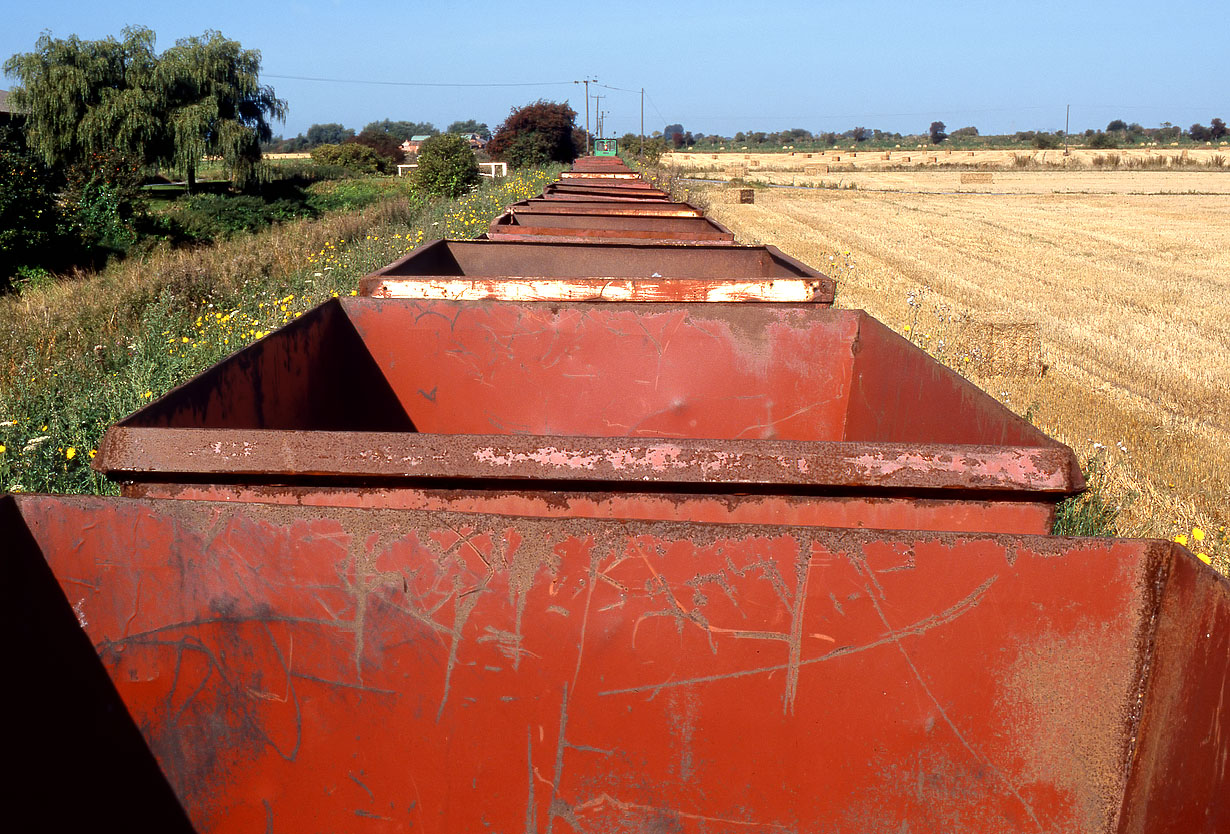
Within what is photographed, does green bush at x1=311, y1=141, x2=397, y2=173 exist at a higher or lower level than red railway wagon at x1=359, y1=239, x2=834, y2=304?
higher

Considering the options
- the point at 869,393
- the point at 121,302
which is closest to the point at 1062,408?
the point at 869,393

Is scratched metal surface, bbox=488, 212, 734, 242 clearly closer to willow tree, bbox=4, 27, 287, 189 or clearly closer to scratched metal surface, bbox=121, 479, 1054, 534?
scratched metal surface, bbox=121, 479, 1054, 534

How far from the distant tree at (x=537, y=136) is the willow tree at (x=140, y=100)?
1390 centimetres

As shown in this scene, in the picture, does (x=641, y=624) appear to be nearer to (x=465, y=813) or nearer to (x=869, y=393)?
(x=465, y=813)

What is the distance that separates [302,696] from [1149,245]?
74.0 ft

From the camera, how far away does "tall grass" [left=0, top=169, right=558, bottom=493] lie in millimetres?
4418

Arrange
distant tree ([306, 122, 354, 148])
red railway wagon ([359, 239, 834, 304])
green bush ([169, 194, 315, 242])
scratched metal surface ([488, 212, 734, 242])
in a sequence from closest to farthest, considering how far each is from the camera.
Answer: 1. red railway wagon ([359, 239, 834, 304])
2. scratched metal surface ([488, 212, 734, 242])
3. green bush ([169, 194, 315, 242])
4. distant tree ([306, 122, 354, 148])

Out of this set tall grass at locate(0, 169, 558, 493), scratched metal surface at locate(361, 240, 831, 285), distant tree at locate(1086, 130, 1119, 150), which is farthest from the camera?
distant tree at locate(1086, 130, 1119, 150)

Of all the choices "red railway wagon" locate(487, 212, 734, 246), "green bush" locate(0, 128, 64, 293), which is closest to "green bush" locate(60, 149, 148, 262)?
"green bush" locate(0, 128, 64, 293)

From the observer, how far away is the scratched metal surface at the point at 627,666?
5.02 feet

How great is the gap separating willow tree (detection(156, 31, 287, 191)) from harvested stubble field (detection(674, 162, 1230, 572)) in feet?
66.7

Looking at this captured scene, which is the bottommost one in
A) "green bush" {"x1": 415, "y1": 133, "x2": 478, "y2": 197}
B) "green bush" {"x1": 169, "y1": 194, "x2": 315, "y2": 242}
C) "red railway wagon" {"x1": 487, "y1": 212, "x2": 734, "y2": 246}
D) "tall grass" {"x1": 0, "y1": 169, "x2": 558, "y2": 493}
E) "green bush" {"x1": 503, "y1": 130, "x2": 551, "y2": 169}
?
"tall grass" {"x1": 0, "y1": 169, "x2": 558, "y2": 493}

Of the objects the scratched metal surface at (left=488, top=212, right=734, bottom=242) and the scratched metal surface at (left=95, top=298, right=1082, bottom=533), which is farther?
the scratched metal surface at (left=488, top=212, right=734, bottom=242)

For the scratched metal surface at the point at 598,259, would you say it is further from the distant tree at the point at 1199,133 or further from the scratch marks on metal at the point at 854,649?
the distant tree at the point at 1199,133
